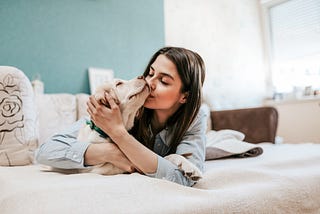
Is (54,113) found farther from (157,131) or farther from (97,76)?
(157,131)

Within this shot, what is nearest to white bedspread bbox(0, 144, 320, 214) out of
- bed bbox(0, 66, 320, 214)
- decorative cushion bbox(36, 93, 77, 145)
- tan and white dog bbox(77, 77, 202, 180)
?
bed bbox(0, 66, 320, 214)

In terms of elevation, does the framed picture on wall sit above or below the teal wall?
below

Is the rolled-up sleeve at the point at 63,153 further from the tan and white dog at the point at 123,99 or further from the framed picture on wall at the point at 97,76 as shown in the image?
the framed picture on wall at the point at 97,76

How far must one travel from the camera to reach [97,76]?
2018 mm

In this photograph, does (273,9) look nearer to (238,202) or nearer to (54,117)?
(54,117)

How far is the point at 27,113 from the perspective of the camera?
124 cm

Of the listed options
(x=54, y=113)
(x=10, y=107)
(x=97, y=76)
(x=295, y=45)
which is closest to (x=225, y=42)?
(x=295, y=45)

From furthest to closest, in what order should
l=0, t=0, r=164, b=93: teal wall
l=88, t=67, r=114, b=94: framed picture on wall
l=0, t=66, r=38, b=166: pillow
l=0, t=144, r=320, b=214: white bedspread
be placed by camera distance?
l=88, t=67, r=114, b=94: framed picture on wall
l=0, t=0, r=164, b=93: teal wall
l=0, t=66, r=38, b=166: pillow
l=0, t=144, r=320, b=214: white bedspread

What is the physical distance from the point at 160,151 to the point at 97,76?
121 centimetres

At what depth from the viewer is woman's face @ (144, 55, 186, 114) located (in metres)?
0.88

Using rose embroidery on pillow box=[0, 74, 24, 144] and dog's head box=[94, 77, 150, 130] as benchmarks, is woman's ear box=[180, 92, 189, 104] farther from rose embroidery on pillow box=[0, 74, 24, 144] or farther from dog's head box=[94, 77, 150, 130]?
rose embroidery on pillow box=[0, 74, 24, 144]

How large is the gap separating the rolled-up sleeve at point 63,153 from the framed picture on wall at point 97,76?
1.09 meters

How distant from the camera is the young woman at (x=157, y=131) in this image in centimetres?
76

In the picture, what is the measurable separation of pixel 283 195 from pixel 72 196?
47 cm
